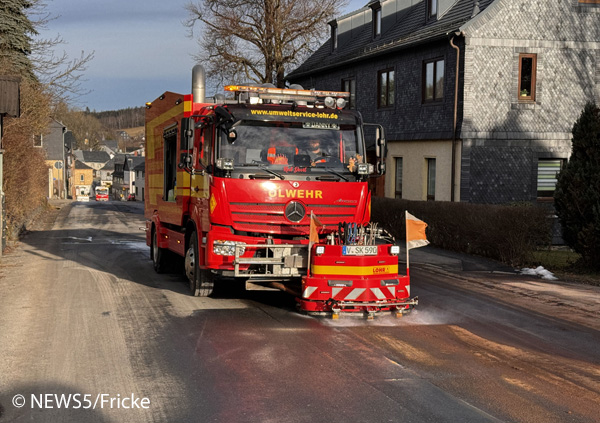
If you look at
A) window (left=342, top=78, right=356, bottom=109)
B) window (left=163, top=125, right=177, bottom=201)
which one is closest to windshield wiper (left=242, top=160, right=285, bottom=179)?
window (left=163, top=125, right=177, bottom=201)

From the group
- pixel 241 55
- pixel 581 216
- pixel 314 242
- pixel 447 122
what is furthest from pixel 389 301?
pixel 241 55

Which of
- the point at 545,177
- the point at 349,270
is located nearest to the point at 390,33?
the point at 545,177

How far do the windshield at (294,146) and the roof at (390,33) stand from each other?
44.4ft

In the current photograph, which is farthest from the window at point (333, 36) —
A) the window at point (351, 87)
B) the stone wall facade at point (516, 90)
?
the stone wall facade at point (516, 90)

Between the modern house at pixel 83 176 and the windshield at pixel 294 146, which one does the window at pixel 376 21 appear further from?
the modern house at pixel 83 176

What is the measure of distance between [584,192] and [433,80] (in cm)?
1133

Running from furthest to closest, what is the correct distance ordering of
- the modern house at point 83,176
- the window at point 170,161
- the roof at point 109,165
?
the roof at point 109,165 < the modern house at point 83,176 < the window at point 170,161

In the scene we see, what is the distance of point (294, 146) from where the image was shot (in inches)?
429

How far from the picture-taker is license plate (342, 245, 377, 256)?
32.0 feet

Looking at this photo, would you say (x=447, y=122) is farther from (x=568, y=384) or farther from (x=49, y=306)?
(x=568, y=384)

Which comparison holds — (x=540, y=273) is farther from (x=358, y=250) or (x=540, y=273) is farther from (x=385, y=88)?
(x=385, y=88)

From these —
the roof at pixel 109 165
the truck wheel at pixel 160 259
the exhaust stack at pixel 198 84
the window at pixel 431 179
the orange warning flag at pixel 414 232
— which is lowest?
the truck wheel at pixel 160 259

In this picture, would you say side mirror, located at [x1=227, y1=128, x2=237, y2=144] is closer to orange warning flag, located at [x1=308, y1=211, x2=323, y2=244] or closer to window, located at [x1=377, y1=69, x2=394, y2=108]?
orange warning flag, located at [x1=308, y1=211, x2=323, y2=244]

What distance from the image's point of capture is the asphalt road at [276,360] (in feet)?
19.7
